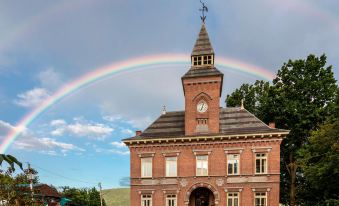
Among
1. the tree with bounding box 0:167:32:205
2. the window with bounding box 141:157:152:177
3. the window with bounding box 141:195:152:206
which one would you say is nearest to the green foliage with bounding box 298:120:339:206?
the window with bounding box 141:157:152:177

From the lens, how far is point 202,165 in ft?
105

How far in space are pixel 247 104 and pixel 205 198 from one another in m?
19.2

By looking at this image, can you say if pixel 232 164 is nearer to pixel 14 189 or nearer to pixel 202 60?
pixel 202 60

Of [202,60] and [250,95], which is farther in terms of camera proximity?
[250,95]

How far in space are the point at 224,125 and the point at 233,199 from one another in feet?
25.3

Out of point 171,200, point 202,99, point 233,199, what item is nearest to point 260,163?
point 233,199

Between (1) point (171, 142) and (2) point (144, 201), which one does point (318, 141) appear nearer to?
(1) point (171, 142)

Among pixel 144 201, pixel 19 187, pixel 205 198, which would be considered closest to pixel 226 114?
pixel 205 198

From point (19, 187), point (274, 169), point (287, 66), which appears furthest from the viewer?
point (287, 66)

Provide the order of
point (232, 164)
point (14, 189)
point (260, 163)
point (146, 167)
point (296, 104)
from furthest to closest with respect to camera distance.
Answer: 1. point (296, 104)
2. point (146, 167)
3. point (232, 164)
4. point (260, 163)
5. point (14, 189)

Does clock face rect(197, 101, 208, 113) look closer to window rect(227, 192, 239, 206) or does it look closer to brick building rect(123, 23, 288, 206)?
brick building rect(123, 23, 288, 206)

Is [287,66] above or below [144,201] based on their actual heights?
above

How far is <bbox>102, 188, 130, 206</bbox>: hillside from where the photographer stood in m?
156

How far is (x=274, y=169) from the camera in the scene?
30.4 m
